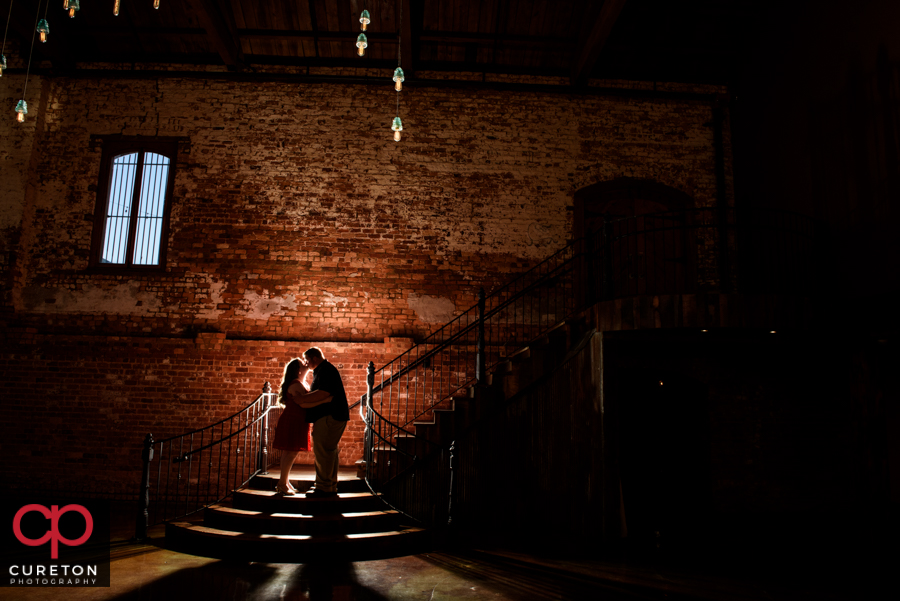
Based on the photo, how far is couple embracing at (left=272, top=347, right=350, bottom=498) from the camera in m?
5.40

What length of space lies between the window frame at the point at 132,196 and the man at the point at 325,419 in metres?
4.31

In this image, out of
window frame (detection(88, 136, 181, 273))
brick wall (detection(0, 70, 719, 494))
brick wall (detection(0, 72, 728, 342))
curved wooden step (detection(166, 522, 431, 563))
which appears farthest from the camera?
window frame (detection(88, 136, 181, 273))

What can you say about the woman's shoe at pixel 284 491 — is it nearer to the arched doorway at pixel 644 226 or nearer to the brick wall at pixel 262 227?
the brick wall at pixel 262 227

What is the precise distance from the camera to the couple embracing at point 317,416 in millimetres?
5398

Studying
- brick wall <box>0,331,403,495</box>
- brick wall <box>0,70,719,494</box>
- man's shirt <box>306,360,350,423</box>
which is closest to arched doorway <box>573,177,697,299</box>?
brick wall <box>0,70,719,494</box>

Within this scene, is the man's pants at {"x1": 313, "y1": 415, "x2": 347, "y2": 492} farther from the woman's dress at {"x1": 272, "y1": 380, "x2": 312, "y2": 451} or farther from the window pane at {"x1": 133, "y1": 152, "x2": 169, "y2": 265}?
A: the window pane at {"x1": 133, "y1": 152, "x2": 169, "y2": 265}

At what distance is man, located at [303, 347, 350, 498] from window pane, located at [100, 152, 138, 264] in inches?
191

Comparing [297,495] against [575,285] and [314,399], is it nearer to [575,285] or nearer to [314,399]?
[314,399]

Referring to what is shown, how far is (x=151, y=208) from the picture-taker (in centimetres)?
859

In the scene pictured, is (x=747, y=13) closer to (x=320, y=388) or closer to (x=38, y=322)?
(x=320, y=388)

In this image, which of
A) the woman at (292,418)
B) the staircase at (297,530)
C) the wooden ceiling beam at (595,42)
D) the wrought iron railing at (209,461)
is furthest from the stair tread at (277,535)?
the wooden ceiling beam at (595,42)

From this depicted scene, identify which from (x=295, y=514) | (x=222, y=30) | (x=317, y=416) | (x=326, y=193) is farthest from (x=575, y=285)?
(x=222, y=30)

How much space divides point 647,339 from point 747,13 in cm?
583

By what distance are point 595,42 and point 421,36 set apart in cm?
264
